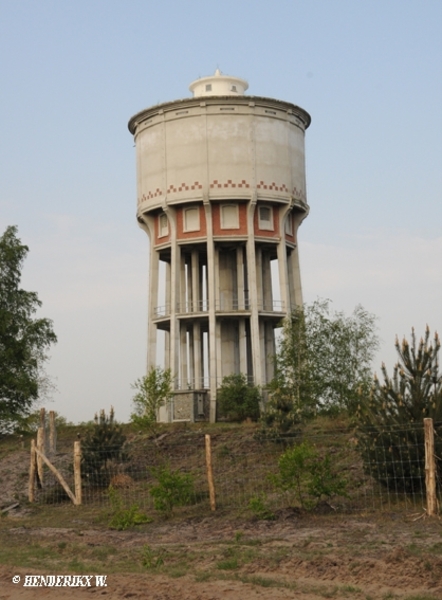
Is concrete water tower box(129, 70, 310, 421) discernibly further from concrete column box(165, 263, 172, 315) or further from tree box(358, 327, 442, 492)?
tree box(358, 327, 442, 492)

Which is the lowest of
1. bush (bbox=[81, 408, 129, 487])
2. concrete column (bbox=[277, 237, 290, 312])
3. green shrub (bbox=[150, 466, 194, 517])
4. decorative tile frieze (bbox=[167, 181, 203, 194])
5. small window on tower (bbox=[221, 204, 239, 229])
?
green shrub (bbox=[150, 466, 194, 517])

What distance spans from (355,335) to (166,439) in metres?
7.78

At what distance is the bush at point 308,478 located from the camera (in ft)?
67.1

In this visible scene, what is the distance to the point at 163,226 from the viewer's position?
44688mm

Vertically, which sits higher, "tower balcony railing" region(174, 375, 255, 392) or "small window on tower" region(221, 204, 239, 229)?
"small window on tower" region(221, 204, 239, 229)

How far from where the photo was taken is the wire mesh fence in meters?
20.8

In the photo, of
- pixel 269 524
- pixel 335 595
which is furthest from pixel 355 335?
pixel 335 595

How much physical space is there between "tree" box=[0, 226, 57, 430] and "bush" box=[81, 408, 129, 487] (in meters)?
14.8

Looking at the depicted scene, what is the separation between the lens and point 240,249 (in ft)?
146

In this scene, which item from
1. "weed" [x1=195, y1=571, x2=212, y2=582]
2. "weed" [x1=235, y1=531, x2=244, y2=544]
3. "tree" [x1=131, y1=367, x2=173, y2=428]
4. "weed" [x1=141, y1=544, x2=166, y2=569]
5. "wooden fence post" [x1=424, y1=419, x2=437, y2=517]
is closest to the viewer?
"weed" [x1=195, y1=571, x2=212, y2=582]

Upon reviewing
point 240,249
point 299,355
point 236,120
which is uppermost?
point 236,120

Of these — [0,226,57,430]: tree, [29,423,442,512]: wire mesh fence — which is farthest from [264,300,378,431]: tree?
[0,226,57,430]: tree

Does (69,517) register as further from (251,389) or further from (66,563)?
(251,389)

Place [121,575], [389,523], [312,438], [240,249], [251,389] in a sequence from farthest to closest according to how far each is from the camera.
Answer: [240,249] → [251,389] → [312,438] → [389,523] → [121,575]
